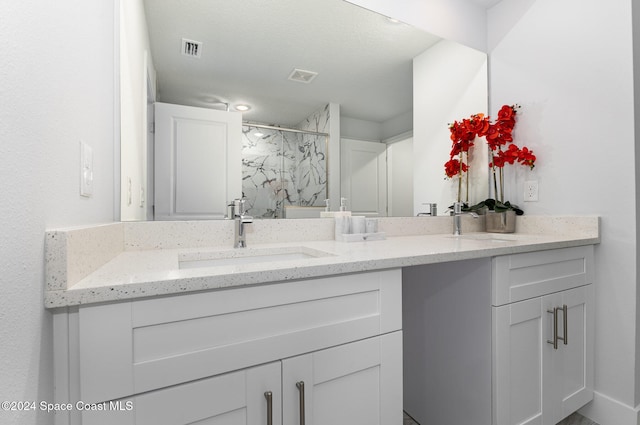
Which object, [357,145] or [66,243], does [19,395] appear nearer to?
[66,243]

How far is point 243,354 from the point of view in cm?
68

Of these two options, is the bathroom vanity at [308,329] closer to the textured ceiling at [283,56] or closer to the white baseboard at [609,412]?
the white baseboard at [609,412]

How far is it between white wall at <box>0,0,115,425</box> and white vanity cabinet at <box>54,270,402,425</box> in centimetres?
8

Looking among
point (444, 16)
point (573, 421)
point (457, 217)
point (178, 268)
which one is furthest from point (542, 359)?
point (444, 16)

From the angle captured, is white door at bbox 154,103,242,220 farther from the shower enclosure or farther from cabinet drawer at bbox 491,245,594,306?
cabinet drawer at bbox 491,245,594,306

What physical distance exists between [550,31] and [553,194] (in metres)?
0.85

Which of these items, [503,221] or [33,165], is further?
[503,221]

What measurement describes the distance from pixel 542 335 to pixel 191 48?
175 cm

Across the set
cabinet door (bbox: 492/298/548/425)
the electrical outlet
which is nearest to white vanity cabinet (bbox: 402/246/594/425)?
cabinet door (bbox: 492/298/548/425)

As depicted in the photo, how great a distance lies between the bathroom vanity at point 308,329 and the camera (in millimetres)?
572

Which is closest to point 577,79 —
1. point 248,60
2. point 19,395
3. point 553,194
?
point 553,194

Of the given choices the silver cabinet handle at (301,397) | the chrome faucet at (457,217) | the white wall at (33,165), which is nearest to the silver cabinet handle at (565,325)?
the chrome faucet at (457,217)

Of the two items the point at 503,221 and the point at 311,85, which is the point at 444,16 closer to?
the point at 311,85

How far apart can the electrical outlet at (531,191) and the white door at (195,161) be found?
1.55m
